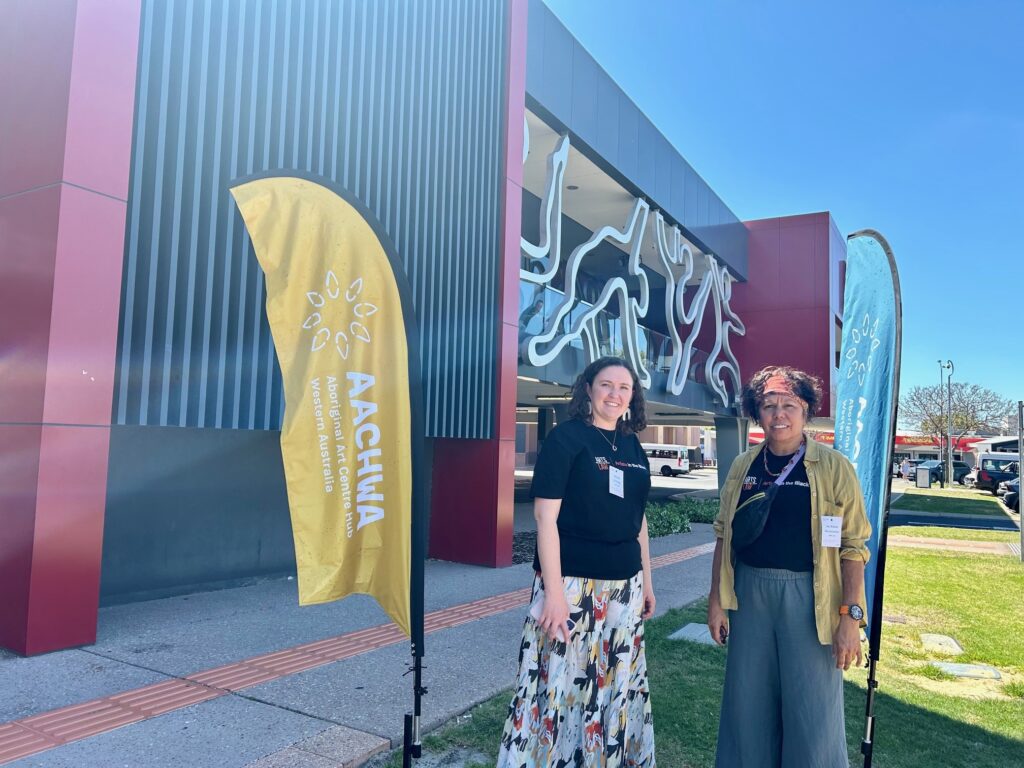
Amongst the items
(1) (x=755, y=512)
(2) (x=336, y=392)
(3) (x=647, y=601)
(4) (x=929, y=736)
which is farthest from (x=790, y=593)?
(4) (x=929, y=736)

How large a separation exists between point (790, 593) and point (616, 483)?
0.81 metres

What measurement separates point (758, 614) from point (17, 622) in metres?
4.65

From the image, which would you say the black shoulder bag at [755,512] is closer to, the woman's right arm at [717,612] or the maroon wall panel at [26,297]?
the woman's right arm at [717,612]

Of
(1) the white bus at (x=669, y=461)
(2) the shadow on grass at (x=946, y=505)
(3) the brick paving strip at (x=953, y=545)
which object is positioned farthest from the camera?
(1) the white bus at (x=669, y=461)

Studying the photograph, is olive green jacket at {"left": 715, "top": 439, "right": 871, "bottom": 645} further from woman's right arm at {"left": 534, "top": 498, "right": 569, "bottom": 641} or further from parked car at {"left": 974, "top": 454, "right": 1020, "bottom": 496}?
parked car at {"left": 974, "top": 454, "right": 1020, "bottom": 496}

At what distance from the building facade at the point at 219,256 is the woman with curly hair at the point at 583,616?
1.77 m

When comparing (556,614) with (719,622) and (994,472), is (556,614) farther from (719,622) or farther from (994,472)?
(994,472)

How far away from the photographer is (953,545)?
14.3m

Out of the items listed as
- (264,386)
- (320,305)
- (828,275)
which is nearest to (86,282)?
(264,386)

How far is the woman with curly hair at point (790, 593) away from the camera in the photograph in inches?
113

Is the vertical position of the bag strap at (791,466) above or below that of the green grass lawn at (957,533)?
above

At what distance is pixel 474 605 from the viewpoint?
704 cm

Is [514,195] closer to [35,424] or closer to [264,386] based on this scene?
[264,386]

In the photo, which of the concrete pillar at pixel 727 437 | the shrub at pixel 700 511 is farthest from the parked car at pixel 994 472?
the shrub at pixel 700 511
